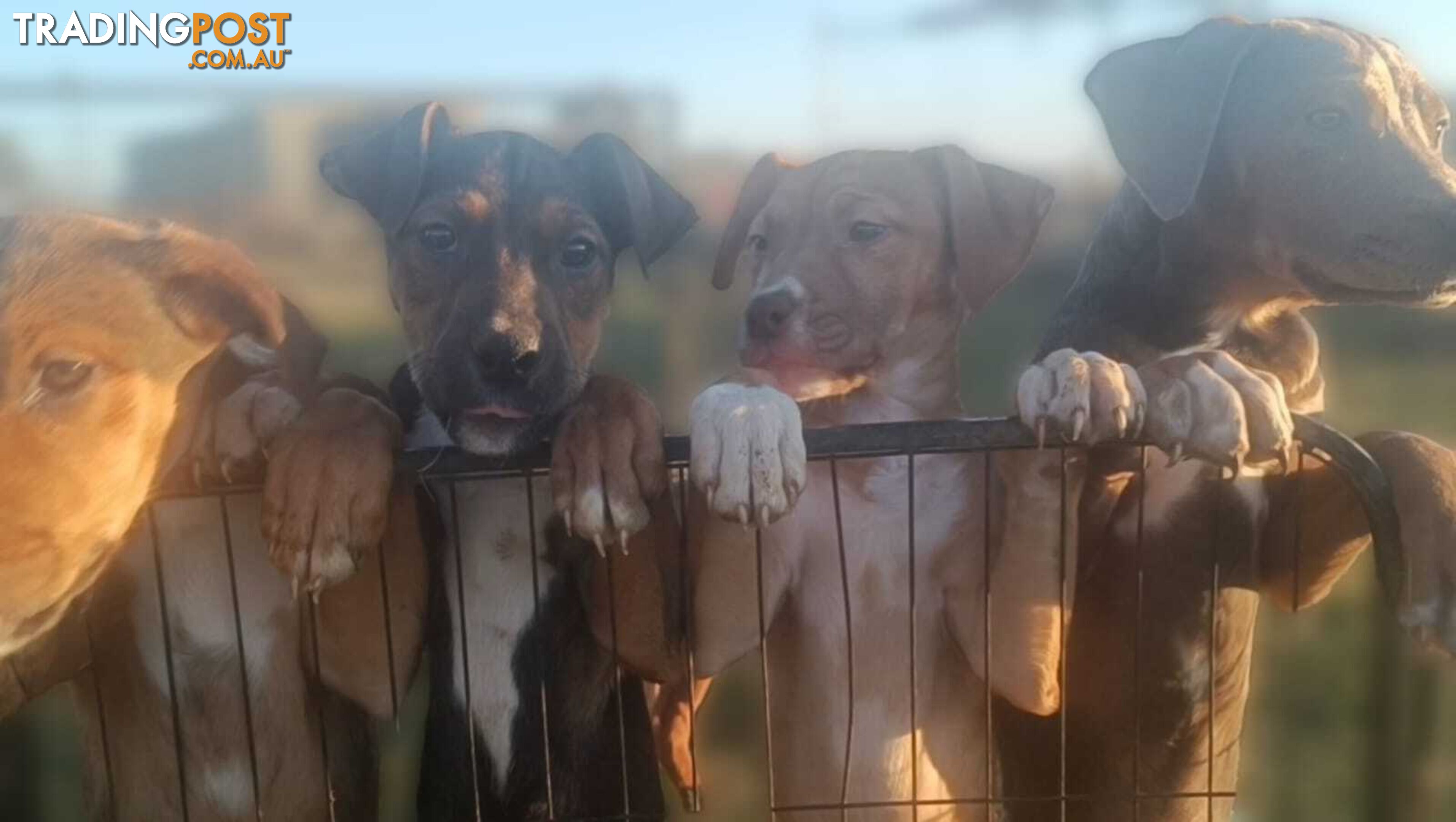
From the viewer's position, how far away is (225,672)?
1.93 m

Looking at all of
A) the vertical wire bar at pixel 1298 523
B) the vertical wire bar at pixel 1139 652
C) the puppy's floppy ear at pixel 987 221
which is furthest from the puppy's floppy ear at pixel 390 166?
the vertical wire bar at pixel 1298 523

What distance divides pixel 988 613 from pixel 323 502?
3.08ft

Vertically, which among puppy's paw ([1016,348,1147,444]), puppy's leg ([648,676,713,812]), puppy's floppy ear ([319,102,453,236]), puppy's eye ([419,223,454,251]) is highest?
puppy's floppy ear ([319,102,453,236])

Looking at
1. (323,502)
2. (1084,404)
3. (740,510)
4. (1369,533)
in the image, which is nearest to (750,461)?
(740,510)

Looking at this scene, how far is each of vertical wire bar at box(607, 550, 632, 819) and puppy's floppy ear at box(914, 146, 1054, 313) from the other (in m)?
0.86

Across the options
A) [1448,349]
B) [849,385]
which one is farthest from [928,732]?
[1448,349]

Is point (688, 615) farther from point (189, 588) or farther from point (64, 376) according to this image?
point (64, 376)

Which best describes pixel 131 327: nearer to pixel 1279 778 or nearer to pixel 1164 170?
pixel 1164 170

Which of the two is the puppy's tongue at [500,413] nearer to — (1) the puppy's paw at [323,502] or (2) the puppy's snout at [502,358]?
(2) the puppy's snout at [502,358]

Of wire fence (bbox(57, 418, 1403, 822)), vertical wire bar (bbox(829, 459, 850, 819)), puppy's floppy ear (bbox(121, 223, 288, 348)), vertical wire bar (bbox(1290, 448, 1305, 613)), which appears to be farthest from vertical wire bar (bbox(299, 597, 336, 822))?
vertical wire bar (bbox(1290, 448, 1305, 613))

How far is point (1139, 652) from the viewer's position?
198cm

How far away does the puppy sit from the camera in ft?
5.48

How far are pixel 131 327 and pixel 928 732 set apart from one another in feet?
4.57

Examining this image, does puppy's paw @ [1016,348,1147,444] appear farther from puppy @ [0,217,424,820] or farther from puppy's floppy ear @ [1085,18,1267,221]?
puppy @ [0,217,424,820]
